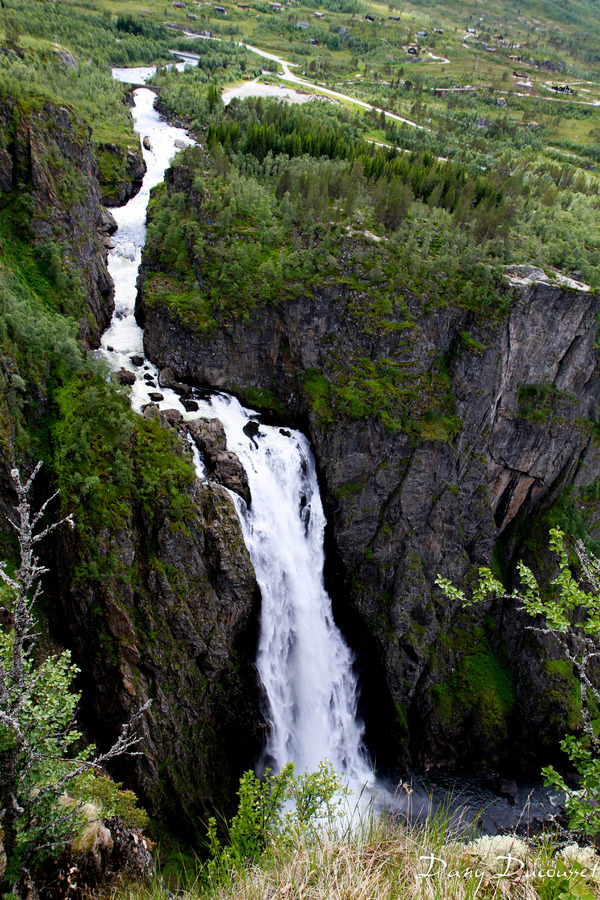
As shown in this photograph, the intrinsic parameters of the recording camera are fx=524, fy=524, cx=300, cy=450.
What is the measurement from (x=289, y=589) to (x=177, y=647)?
951 centimetres

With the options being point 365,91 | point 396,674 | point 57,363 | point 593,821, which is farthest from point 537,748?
point 365,91

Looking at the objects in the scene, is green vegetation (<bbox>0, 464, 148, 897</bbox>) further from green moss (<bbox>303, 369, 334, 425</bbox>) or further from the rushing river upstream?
green moss (<bbox>303, 369, 334, 425</bbox>)

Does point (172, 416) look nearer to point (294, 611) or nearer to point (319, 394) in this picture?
point (319, 394)

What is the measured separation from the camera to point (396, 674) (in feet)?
133

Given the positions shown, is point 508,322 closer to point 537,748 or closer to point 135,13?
point 537,748

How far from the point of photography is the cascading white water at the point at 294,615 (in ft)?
115

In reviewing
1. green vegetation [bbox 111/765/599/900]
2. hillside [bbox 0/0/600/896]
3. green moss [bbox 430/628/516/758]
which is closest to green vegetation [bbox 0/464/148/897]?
green vegetation [bbox 111/765/599/900]

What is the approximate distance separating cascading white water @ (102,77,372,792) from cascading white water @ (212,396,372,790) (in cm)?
7

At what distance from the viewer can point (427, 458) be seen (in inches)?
1649

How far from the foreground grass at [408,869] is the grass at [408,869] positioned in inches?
0.5

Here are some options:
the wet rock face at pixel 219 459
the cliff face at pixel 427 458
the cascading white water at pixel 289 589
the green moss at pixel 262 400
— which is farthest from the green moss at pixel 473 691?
the green moss at pixel 262 400

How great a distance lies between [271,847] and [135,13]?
152 meters

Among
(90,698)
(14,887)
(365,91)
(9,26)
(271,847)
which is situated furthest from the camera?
(365,91)

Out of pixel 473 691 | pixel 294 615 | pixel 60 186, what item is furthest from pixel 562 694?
pixel 60 186
